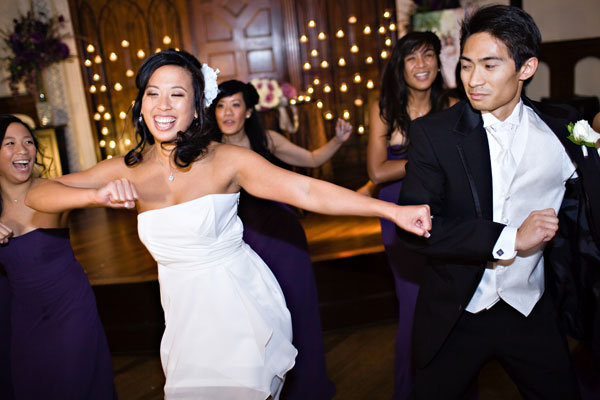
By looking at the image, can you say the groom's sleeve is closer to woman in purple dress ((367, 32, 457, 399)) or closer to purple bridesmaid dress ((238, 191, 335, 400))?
woman in purple dress ((367, 32, 457, 399))

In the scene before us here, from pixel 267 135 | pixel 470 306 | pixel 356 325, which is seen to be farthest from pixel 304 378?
pixel 267 135

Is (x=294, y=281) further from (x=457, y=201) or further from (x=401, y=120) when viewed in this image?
(x=457, y=201)

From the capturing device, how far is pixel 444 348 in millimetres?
1864

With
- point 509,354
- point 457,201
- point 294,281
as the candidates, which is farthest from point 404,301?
point 457,201

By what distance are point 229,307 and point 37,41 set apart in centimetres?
665

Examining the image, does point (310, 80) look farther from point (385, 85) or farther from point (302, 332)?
point (302, 332)

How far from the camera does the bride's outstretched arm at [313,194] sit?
1618 millimetres

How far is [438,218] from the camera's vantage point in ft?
5.76

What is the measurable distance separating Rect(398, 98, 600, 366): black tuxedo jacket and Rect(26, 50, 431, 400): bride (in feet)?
0.92

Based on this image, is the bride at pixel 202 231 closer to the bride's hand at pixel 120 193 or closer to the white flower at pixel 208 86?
the white flower at pixel 208 86

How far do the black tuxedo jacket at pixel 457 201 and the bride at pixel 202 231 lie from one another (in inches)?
11.1

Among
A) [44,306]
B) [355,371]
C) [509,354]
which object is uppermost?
[44,306]

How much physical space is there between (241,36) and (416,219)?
657cm

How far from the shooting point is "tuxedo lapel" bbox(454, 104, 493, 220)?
5.78 feet
